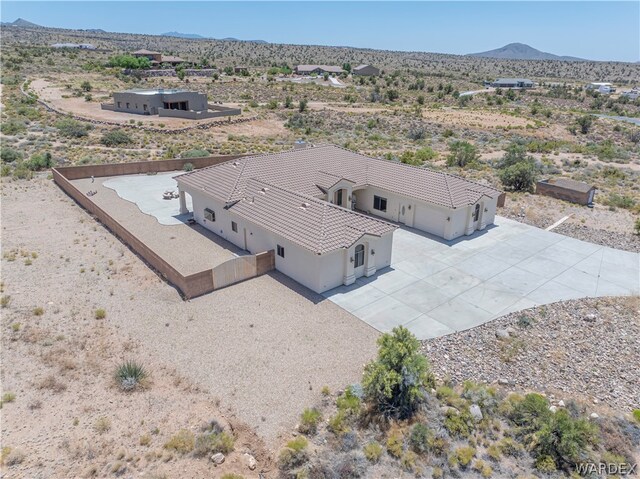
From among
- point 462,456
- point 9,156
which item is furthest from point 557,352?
point 9,156

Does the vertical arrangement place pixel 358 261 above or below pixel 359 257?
below

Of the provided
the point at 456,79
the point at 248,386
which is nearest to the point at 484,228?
the point at 248,386

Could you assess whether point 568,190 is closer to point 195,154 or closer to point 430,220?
point 430,220

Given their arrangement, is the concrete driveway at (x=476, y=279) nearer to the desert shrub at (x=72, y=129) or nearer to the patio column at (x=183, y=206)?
the patio column at (x=183, y=206)

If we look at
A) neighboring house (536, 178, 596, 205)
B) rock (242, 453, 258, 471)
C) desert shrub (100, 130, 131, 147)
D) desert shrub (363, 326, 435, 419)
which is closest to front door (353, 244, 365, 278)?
desert shrub (363, 326, 435, 419)

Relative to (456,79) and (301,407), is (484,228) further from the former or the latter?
(456,79)

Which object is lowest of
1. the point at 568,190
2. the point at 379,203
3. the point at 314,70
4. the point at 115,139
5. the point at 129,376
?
the point at 129,376
